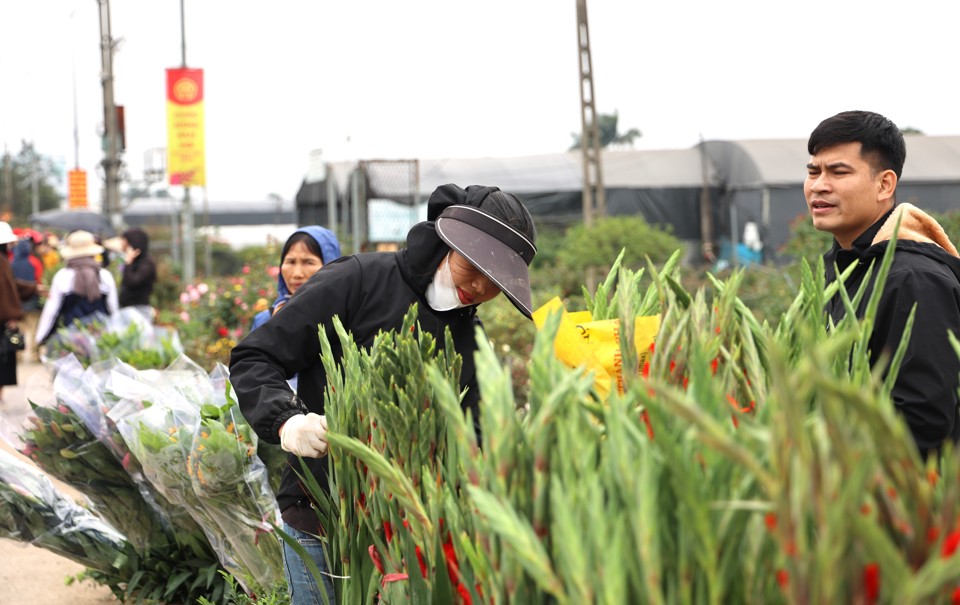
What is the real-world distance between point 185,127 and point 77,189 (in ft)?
77.6

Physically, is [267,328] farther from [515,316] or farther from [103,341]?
[515,316]

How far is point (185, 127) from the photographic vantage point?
55.2ft

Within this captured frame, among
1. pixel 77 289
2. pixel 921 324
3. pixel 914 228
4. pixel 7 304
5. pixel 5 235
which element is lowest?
pixel 7 304

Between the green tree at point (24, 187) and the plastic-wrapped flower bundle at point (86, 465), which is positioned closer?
the plastic-wrapped flower bundle at point (86, 465)

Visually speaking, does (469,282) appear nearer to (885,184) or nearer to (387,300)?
(387,300)

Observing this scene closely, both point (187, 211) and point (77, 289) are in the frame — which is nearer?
point (77, 289)

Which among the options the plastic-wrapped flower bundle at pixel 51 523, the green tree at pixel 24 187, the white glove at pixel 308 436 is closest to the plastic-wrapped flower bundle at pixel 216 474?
the plastic-wrapped flower bundle at pixel 51 523

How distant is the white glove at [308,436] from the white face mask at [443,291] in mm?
612

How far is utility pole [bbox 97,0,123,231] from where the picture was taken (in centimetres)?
2133

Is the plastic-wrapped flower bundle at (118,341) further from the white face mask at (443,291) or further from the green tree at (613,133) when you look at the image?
the green tree at (613,133)

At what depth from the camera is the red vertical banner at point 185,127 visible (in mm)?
16750

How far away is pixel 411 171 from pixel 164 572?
43.1 ft

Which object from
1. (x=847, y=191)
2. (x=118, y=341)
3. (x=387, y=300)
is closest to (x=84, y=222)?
(x=118, y=341)

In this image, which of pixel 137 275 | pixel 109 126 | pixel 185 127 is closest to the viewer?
pixel 137 275
